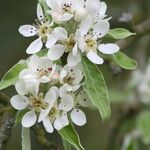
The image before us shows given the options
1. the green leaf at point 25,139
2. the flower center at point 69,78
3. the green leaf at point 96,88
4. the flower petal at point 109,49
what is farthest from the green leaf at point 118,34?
the green leaf at point 25,139

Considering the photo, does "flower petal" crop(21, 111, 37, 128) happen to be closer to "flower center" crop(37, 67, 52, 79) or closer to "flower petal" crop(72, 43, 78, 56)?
"flower center" crop(37, 67, 52, 79)

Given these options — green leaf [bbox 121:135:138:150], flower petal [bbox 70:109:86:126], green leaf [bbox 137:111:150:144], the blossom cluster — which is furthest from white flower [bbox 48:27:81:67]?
green leaf [bbox 137:111:150:144]

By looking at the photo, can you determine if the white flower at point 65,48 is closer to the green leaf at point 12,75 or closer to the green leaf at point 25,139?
the green leaf at point 12,75

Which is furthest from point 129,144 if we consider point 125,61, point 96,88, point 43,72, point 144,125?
point 144,125

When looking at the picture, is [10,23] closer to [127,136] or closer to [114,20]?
[114,20]

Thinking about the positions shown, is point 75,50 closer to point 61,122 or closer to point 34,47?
point 34,47

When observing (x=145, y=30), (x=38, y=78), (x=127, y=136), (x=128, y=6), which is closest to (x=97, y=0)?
(x=38, y=78)
